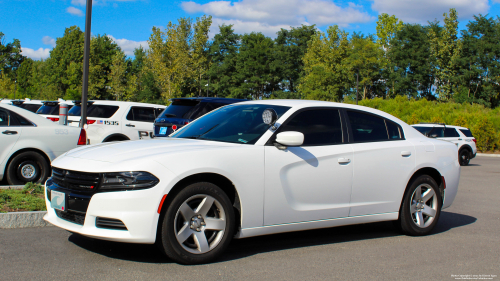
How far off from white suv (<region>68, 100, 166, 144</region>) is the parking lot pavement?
797cm

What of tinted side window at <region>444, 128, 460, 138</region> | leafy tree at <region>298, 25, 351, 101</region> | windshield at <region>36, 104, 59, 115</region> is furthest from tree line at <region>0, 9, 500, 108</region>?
windshield at <region>36, 104, 59, 115</region>

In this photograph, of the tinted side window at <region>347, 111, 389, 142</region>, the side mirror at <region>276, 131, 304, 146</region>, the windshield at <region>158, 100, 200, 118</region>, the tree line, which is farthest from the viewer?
the tree line

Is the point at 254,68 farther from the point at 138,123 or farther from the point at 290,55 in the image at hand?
the point at 138,123

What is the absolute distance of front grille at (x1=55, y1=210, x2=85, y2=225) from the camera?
4.17m

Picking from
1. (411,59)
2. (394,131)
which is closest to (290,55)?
(411,59)

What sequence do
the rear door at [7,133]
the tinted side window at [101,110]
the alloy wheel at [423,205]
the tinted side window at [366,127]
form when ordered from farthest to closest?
1. the tinted side window at [101,110]
2. the rear door at [7,133]
3. the alloy wheel at [423,205]
4. the tinted side window at [366,127]

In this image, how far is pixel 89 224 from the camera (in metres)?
4.09

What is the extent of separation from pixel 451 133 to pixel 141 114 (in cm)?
1388

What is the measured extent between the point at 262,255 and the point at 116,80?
71.3 meters

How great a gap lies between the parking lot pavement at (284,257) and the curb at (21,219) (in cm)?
15

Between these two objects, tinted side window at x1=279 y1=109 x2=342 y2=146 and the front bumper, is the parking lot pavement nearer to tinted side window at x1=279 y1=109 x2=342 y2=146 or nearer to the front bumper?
the front bumper

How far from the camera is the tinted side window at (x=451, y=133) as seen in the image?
67.9 feet

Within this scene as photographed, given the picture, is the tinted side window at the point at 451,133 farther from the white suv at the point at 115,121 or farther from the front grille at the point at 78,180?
the front grille at the point at 78,180

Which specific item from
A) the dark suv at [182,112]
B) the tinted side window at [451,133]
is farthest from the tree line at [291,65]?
the dark suv at [182,112]
